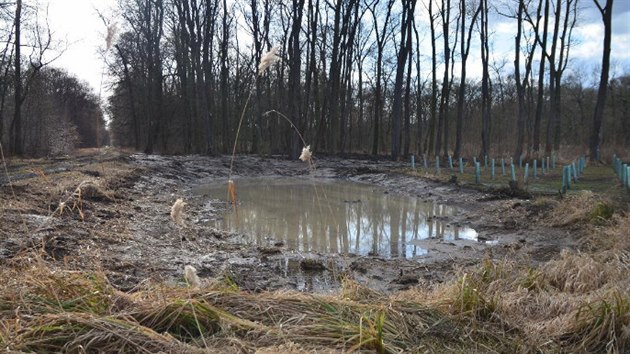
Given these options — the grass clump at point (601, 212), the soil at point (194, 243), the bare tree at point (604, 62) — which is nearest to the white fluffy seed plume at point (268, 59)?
the soil at point (194, 243)

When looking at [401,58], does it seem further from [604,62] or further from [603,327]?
[603,327]

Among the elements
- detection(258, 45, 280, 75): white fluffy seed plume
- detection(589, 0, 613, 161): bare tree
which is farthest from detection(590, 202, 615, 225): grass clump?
detection(589, 0, 613, 161): bare tree

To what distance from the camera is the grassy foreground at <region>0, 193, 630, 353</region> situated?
2.77 meters

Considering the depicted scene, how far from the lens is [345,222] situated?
11.8 metres

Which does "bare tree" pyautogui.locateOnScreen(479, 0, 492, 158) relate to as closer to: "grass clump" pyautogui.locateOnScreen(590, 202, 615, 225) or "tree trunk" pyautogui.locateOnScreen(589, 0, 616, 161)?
"tree trunk" pyautogui.locateOnScreen(589, 0, 616, 161)

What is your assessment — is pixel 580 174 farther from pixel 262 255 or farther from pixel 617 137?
pixel 617 137

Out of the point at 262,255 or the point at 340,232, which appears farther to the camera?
the point at 340,232

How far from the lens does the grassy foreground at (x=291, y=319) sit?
9.10ft

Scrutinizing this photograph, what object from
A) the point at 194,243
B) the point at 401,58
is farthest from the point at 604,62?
the point at 194,243

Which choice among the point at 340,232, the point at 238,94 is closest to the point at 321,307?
the point at 340,232

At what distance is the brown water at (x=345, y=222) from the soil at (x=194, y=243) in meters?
0.42

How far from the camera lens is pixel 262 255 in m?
7.93

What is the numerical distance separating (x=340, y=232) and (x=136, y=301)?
24.5 ft

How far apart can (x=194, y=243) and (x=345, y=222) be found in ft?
14.1
